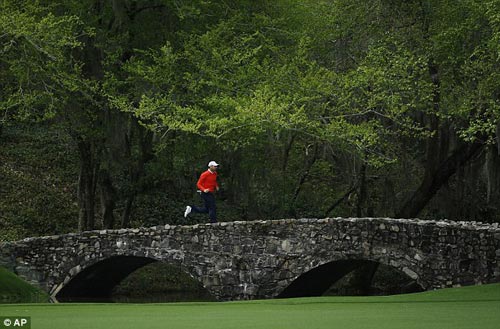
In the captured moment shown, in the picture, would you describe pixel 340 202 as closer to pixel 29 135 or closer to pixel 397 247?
pixel 397 247

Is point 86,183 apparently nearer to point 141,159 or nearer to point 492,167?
point 141,159

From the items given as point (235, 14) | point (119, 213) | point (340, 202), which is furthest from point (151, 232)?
point (119, 213)

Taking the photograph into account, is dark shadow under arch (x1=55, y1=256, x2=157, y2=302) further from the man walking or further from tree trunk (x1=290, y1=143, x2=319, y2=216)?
tree trunk (x1=290, y1=143, x2=319, y2=216)

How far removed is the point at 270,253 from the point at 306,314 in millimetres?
11363

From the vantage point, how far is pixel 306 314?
13656mm

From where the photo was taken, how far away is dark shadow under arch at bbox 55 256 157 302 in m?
27.4

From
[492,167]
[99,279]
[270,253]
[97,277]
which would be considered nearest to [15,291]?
[270,253]

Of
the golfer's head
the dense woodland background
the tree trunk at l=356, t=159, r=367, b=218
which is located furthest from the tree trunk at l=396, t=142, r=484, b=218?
the golfer's head

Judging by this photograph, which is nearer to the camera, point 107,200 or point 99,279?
point 99,279

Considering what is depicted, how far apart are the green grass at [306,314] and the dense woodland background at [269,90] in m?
7.52

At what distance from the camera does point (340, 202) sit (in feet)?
110

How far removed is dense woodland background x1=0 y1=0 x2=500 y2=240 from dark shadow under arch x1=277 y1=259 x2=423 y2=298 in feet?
9.07

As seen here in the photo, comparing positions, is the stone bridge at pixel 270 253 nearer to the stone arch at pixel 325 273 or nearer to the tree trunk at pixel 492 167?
the stone arch at pixel 325 273

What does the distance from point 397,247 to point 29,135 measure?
23.3m
